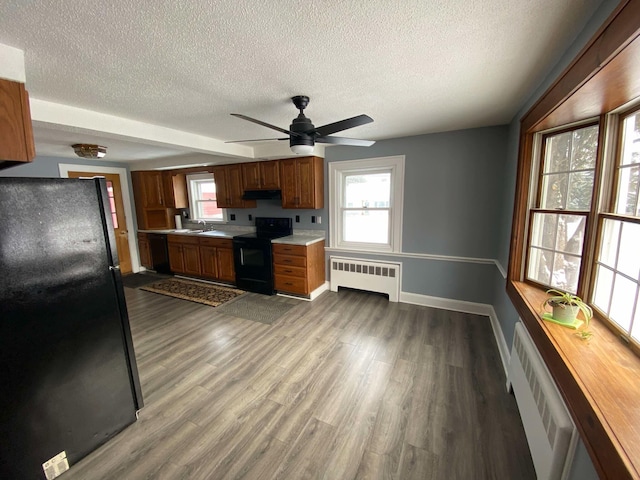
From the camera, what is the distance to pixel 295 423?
1761 mm

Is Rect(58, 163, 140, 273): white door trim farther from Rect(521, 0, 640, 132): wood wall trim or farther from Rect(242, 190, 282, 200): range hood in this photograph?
Rect(521, 0, 640, 132): wood wall trim

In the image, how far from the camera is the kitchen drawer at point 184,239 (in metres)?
4.67

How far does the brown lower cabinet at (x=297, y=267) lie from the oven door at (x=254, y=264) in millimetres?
111

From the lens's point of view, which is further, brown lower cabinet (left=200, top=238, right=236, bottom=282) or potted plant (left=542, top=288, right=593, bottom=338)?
brown lower cabinet (left=200, top=238, right=236, bottom=282)

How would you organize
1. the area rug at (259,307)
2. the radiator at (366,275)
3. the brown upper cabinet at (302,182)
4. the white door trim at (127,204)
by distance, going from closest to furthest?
the area rug at (259,307), the radiator at (366,275), the brown upper cabinet at (302,182), the white door trim at (127,204)

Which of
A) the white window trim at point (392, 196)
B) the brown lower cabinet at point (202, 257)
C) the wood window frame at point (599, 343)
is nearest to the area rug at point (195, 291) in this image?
the brown lower cabinet at point (202, 257)

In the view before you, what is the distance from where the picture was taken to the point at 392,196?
3600 mm

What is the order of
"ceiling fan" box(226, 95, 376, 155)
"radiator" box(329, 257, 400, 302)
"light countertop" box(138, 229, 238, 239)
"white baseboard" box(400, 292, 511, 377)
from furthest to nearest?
"light countertop" box(138, 229, 238, 239)
"radiator" box(329, 257, 400, 302)
"white baseboard" box(400, 292, 511, 377)
"ceiling fan" box(226, 95, 376, 155)

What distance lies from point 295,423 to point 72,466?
132cm

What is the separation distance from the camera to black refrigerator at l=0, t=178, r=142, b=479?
1.26 metres

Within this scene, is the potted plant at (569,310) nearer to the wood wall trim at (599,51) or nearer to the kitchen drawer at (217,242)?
the wood wall trim at (599,51)

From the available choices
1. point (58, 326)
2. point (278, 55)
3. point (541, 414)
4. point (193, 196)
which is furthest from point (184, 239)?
point (541, 414)

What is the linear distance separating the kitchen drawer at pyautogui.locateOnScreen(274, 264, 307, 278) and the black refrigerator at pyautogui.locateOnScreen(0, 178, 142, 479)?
2.28 meters

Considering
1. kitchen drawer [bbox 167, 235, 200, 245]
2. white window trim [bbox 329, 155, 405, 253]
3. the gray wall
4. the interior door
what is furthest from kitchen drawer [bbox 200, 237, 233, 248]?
the gray wall
